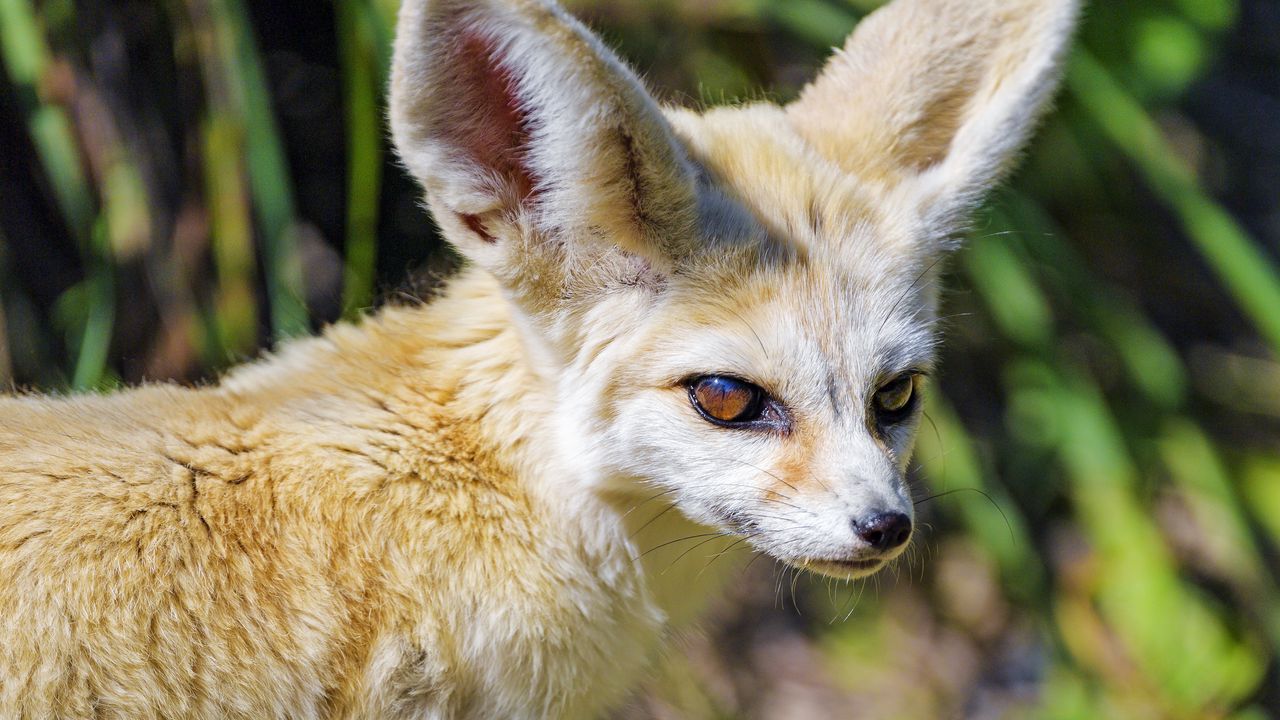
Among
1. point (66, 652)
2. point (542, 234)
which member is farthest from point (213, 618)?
point (542, 234)

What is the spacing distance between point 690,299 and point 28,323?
8.45ft

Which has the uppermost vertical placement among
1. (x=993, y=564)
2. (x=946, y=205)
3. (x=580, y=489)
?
(x=946, y=205)

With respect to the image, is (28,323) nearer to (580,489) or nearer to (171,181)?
(171,181)

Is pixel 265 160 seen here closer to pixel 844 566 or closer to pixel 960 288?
pixel 844 566

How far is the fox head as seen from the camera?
83.2 inches

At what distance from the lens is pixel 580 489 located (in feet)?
8.05

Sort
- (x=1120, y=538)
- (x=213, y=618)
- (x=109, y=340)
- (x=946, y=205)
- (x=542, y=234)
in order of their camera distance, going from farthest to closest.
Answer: (x=1120, y=538), (x=109, y=340), (x=946, y=205), (x=542, y=234), (x=213, y=618)

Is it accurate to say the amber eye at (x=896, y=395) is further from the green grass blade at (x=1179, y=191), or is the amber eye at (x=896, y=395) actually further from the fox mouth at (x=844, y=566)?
the green grass blade at (x=1179, y=191)

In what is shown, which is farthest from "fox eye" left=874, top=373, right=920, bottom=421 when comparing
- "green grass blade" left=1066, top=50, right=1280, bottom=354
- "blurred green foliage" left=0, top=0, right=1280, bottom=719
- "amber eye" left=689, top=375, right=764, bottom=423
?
"green grass blade" left=1066, top=50, right=1280, bottom=354

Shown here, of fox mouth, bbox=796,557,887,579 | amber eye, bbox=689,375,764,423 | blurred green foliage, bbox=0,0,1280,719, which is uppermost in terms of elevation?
amber eye, bbox=689,375,764,423

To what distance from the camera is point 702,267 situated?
2.35 metres

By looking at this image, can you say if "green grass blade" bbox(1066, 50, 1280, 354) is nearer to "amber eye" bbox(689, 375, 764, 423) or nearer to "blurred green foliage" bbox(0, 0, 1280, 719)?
"blurred green foliage" bbox(0, 0, 1280, 719)

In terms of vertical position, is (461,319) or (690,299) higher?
(690,299)

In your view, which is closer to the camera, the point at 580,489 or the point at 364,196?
the point at 580,489
